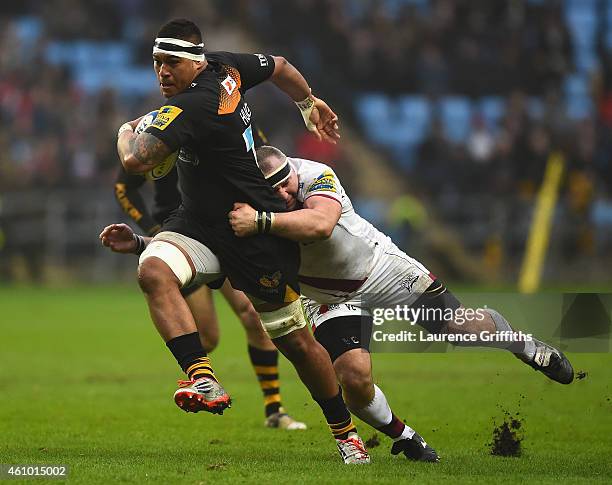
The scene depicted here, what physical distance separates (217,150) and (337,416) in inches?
68.5


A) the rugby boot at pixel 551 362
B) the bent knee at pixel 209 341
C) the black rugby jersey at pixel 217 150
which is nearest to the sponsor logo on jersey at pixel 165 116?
the black rugby jersey at pixel 217 150

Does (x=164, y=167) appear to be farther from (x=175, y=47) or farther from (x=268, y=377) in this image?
(x=268, y=377)

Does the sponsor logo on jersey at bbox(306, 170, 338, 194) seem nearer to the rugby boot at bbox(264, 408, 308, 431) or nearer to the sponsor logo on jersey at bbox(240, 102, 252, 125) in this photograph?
the sponsor logo on jersey at bbox(240, 102, 252, 125)

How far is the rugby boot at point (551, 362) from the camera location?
727 cm

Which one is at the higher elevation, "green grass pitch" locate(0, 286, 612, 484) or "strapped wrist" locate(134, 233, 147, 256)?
"strapped wrist" locate(134, 233, 147, 256)

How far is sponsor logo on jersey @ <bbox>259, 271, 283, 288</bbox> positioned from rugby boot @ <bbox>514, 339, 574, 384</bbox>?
62.3 inches

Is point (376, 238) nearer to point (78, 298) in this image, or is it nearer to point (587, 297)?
point (587, 297)

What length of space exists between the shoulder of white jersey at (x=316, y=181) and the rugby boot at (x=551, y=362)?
1.51 meters

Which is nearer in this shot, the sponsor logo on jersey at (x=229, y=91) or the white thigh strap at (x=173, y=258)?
the white thigh strap at (x=173, y=258)

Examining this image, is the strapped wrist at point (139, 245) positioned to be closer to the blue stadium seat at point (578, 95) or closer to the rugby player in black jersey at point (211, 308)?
the rugby player in black jersey at point (211, 308)

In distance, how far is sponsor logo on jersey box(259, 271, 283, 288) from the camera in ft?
22.6

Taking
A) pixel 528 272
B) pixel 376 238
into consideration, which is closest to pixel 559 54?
pixel 528 272

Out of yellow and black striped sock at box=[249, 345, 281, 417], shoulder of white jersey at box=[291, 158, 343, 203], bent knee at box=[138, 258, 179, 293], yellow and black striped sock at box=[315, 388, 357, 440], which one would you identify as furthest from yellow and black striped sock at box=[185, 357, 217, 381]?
yellow and black striped sock at box=[249, 345, 281, 417]

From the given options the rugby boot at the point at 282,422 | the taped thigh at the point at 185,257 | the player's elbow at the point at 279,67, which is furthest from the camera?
the rugby boot at the point at 282,422
